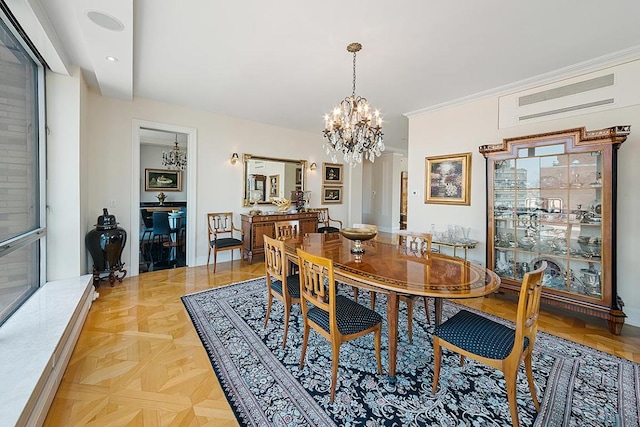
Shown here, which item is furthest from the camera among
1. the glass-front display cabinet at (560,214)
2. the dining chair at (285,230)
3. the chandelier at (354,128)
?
the dining chair at (285,230)

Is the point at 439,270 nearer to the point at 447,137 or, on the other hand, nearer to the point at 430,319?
the point at 430,319

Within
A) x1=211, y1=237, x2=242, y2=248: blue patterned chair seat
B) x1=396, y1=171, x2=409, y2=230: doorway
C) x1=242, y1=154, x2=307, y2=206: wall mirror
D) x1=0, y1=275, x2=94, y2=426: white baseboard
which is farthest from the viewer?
x1=396, y1=171, x2=409, y2=230: doorway

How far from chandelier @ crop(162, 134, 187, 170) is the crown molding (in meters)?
6.23

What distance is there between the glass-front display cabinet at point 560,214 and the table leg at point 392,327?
2126 millimetres

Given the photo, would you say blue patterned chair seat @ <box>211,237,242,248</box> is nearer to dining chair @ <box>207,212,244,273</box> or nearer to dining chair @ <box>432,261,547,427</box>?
dining chair @ <box>207,212,244,273</box>

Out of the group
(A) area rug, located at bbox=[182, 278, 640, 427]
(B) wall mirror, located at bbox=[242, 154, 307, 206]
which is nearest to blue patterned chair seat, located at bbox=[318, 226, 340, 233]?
(B) wall mirror, located at bbox=[242, 154, 307, 206]

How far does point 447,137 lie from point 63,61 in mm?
4757

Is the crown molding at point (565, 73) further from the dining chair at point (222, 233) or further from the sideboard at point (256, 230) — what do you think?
the dining chair at point (222, 233)

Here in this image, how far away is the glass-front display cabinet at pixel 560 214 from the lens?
98.2 inches

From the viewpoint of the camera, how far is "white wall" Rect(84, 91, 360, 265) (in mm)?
3707

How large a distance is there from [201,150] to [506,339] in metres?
4.70

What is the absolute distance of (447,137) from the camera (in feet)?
13.5

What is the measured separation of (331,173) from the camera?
6.37 meters

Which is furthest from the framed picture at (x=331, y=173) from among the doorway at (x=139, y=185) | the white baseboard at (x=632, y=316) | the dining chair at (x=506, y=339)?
the white baseboard at (x=632, y=316)
